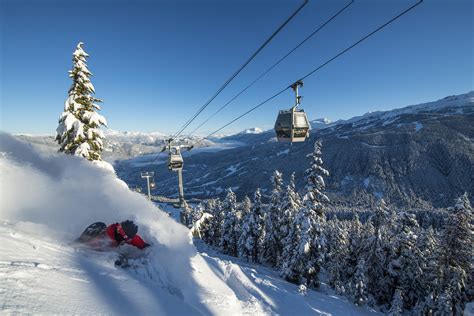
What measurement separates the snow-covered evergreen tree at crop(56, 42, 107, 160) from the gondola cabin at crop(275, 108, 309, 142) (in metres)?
12.3

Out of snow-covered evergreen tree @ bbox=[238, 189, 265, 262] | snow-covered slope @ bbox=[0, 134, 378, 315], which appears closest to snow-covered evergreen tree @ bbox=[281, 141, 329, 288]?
snow-covered evergreen tree @ bbox=[238, 189, 265, 262]

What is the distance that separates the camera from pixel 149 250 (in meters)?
8.77

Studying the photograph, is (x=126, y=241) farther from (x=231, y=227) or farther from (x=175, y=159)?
(x=231, y=227)

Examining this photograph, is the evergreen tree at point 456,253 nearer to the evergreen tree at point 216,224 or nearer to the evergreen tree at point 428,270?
the evergreen tree at point 428,270

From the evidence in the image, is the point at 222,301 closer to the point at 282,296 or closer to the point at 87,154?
the point at 282,296

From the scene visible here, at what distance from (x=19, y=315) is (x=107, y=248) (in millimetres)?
4751

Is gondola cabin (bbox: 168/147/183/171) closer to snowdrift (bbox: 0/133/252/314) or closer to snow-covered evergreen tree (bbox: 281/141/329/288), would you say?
snowdrift (bbox: 0/133/252/314)

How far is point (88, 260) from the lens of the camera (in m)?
7.07

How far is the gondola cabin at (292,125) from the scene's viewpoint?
12.0 metres

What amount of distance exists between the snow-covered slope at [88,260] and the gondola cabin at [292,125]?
19.9 ft

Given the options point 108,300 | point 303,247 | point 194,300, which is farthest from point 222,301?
point 303,247

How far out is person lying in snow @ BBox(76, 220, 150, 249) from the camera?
8.49m

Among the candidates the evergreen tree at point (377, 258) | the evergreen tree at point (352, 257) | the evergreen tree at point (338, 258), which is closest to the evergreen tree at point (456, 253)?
the evergreen tree at point (377, 258)

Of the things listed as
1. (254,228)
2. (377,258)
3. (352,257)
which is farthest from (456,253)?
(254,228)
